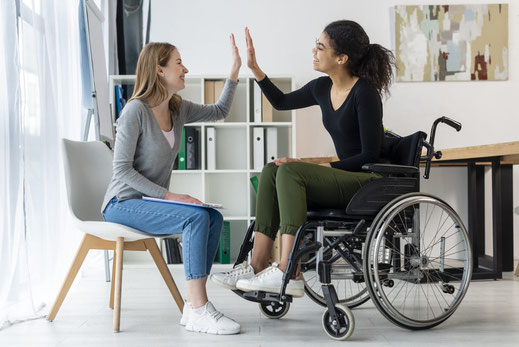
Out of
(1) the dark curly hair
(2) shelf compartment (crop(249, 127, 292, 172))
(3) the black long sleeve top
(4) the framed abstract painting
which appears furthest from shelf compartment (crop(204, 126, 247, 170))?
(1) the dark curly hair

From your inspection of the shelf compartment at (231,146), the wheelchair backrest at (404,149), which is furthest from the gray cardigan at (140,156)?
the shelf compartment at (231,146)

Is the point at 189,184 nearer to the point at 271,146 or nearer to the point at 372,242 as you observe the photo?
the point at 271,146

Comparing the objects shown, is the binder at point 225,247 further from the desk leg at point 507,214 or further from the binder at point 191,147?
the desk leg at point 507,214

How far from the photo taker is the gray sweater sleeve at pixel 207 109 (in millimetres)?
2205

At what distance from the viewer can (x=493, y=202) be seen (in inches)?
119

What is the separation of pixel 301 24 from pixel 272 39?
0.25 meters

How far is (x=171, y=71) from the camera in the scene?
2057 millimetres

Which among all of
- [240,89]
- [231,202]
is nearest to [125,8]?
[240,89]

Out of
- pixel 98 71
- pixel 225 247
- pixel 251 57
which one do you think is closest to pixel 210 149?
pixel 225 247

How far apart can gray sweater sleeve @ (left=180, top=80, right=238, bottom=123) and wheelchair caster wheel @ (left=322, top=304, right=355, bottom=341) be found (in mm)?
980

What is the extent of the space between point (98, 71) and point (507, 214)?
2.60 m

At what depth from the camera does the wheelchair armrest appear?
1822 millimetres

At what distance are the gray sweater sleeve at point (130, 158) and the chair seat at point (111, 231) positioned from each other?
0.48 ft

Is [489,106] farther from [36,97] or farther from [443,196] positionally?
[36,97]
